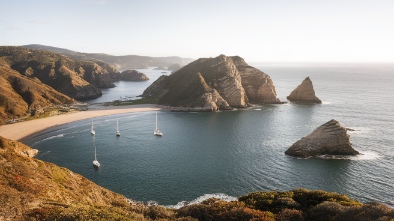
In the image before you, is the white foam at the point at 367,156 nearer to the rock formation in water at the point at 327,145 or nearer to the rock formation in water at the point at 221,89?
the rock formation in water at the point at 327,145

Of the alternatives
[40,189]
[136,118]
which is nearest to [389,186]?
[40,189]

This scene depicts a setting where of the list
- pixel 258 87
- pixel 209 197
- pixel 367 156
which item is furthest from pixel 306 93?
pixel 209 197

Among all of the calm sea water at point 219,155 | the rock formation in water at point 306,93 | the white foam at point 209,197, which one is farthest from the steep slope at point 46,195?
the rock formation in water at point 306,93

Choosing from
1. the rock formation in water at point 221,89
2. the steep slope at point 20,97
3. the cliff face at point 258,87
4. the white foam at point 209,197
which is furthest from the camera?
the cliff face at point 258,87

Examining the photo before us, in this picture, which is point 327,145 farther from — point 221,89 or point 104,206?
point 221,89

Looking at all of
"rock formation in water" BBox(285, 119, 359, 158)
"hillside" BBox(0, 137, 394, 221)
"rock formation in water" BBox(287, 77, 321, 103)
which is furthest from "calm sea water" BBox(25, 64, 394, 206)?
"rock formation in water" BBox(287, 77, 321, 103)
